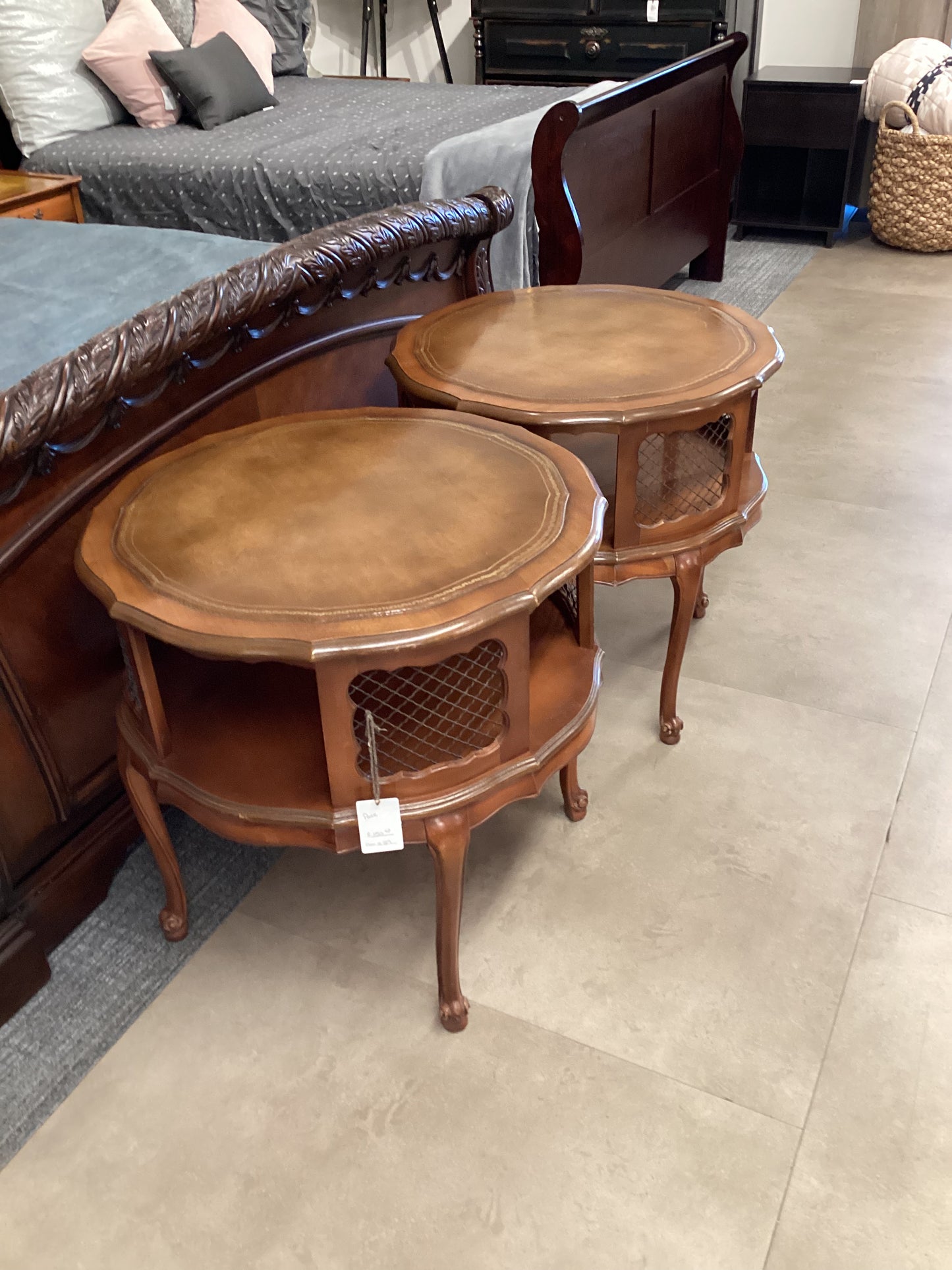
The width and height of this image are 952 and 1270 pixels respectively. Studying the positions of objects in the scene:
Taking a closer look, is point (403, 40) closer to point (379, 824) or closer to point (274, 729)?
point (274, 729)

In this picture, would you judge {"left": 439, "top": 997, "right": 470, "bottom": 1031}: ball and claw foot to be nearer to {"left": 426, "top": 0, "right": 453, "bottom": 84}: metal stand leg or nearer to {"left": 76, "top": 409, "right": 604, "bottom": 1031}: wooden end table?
{"left": 76, "top": 409, "right": 604, "bottom": 1031}: wooden end table

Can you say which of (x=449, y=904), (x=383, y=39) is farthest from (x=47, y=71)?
(x=449, y=904)

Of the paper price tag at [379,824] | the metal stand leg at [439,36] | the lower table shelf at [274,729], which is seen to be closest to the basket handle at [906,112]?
the metal stand leg at [439,36]

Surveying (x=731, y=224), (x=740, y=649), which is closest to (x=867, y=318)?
(x=731, y=224)

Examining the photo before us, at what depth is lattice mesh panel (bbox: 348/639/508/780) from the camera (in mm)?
1285

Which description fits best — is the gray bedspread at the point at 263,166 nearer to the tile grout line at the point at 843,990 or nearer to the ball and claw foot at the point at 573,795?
the ball and claw foot at the point at 573,795

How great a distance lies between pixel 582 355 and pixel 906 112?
11.0ft

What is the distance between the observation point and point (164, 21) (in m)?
3.49

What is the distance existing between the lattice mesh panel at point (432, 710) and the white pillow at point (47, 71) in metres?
2.76

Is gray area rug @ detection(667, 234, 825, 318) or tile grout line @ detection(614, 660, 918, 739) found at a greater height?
tile grout line @ detection(614, 660, 918, 739)

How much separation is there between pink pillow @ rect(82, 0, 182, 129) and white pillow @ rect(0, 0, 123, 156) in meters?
0.05

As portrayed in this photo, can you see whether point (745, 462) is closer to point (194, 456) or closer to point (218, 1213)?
point (194, 456)

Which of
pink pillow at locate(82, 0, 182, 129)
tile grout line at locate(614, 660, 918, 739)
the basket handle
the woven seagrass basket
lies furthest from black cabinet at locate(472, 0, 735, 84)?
tile grout line at locate(614, 660, 918, 739)

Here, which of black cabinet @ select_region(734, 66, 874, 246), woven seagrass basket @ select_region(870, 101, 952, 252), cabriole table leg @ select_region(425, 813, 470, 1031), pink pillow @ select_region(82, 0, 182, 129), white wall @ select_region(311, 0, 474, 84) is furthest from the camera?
white wall @ select_region(311, 0, 474, 84)
